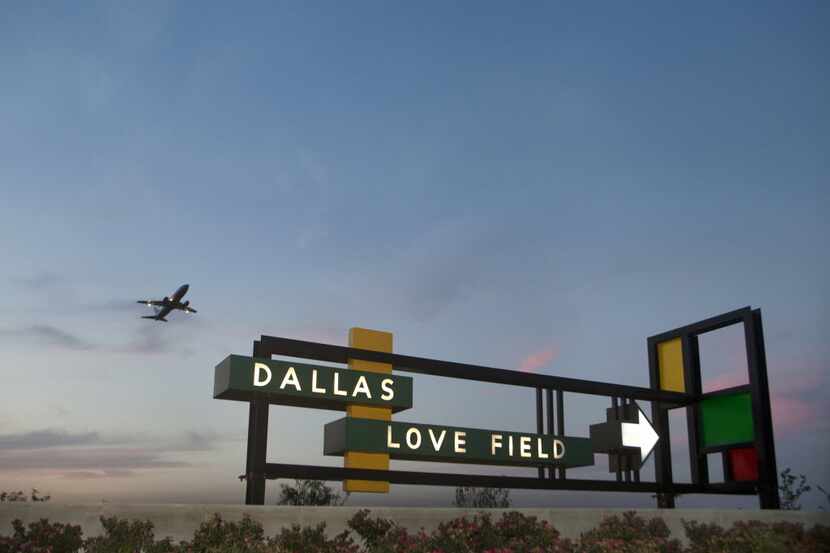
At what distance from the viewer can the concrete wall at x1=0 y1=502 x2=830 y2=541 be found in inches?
620

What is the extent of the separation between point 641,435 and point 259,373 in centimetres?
1374

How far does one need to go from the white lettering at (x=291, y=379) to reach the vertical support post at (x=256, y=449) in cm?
67

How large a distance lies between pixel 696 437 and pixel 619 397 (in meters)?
4.37

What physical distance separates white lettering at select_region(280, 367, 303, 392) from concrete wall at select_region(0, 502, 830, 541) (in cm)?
420

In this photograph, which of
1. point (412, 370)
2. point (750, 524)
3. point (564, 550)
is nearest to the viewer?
point (564, 550)

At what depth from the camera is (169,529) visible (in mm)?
16594

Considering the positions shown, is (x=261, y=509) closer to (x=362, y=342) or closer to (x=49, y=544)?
(x=49, y=544)

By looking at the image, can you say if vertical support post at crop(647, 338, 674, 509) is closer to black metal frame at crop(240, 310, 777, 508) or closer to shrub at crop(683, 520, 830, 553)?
black metal frame at crop(240, 310, 777, 508)

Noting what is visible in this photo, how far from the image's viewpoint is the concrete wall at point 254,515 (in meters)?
15.8

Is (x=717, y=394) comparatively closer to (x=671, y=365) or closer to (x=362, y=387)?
(x=671, y=365)

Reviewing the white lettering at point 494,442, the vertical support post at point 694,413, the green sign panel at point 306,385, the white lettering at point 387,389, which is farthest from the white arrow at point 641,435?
the white lettering at point 387,389

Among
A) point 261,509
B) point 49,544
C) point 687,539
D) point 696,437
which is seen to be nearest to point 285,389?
point 261,509

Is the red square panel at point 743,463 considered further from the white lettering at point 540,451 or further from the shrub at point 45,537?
the shrub at point 45,537

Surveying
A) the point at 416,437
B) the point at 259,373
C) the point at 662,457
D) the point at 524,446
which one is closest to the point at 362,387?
the point at 416,437
